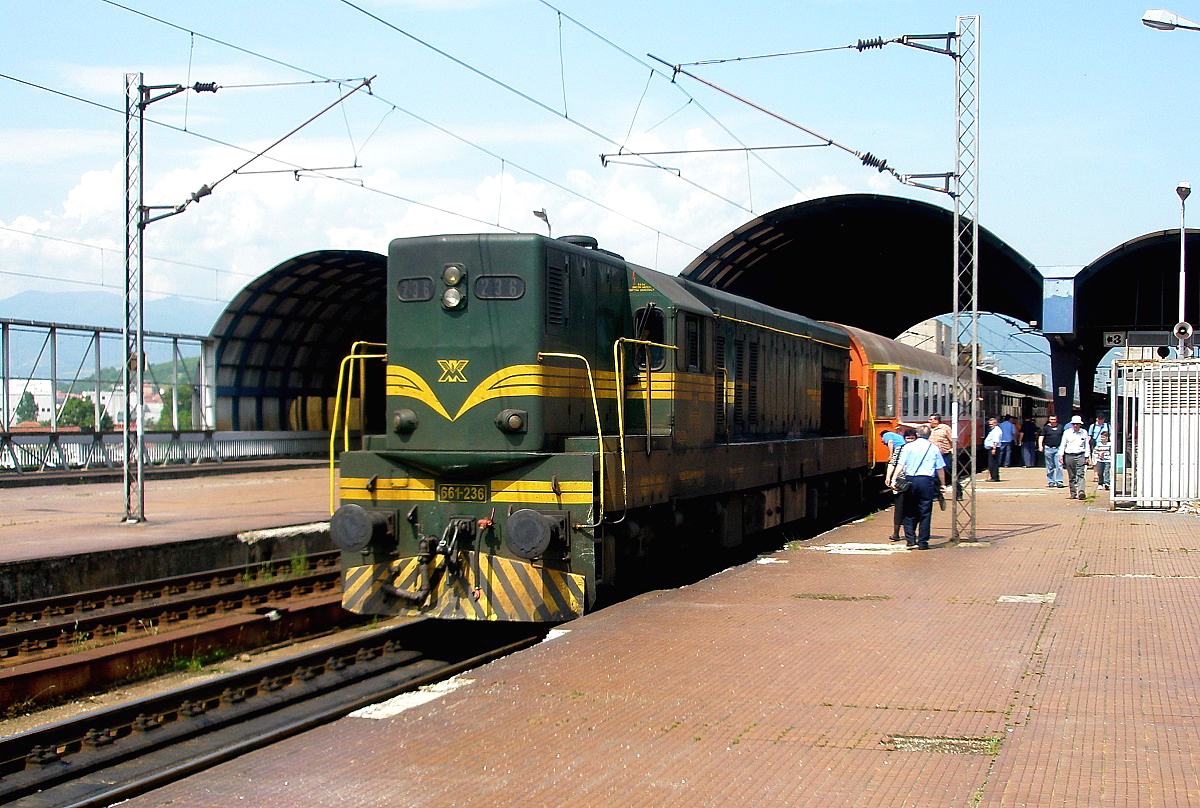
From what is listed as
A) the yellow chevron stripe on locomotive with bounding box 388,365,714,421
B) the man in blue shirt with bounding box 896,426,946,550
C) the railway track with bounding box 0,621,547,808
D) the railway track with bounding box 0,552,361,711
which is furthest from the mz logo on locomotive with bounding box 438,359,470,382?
the man in blue shirt with bounding box 896,426,946,550

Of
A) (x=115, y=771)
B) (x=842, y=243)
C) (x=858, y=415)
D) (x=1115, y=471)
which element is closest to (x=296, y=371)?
(x=842, y=243)

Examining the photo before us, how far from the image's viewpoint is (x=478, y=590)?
994cm

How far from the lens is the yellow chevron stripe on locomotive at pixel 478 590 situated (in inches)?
387

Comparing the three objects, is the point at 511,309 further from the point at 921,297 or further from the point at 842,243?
the point at 921,297

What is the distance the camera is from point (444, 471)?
33.3 feet

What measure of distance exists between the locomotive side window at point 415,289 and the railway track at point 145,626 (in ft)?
12.2

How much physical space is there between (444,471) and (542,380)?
1.17 m

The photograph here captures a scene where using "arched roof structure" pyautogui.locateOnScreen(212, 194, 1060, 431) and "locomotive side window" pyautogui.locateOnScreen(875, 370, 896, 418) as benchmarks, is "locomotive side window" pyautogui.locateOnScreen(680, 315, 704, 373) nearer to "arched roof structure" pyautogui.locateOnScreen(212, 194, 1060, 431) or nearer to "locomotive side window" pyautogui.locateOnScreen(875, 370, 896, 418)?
"locomotive side window" pyautogui.locateOnScreen(875, 370, 896, 418)

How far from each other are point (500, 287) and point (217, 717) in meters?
4.28

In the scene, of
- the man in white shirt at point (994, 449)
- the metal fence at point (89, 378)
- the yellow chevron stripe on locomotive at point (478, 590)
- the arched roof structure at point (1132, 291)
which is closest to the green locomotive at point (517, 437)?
the yellow chevron stripe on locomotive at point (478, 590)

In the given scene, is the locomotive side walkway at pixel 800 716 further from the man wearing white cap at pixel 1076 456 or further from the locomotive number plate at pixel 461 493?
the man wearing white cap at pixel 1076 456

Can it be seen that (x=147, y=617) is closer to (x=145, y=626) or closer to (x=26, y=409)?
(x=145, y=626)

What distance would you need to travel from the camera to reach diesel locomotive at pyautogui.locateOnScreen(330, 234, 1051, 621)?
32.4 feet

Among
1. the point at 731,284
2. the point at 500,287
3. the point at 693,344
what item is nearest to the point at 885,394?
the point at 693,344
